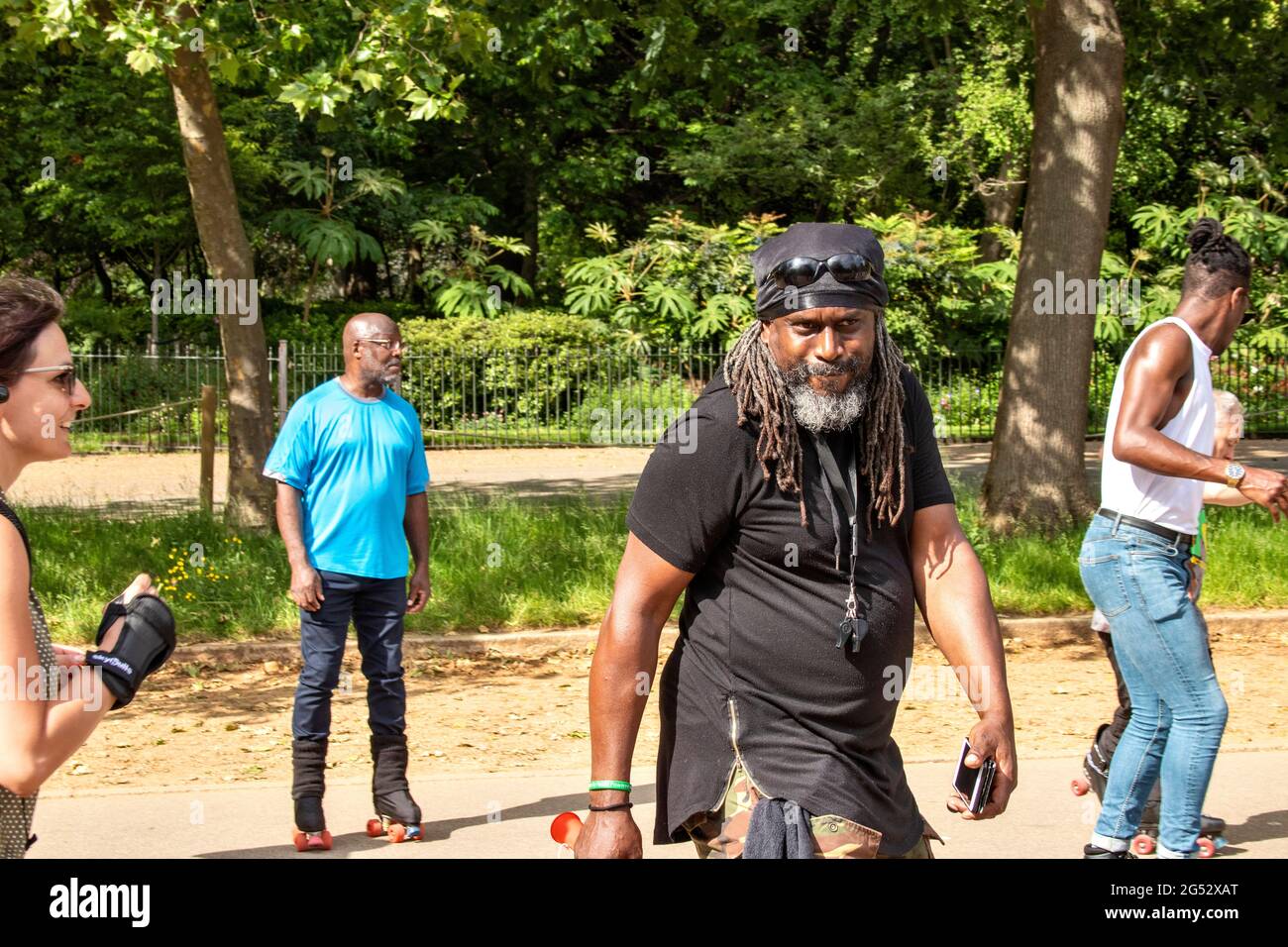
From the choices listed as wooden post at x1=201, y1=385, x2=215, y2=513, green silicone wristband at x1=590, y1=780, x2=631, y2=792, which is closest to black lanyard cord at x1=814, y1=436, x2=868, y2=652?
green silicone wristband at x1=590, y1=780, x2=631, y2=792

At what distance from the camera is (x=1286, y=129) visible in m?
14.1

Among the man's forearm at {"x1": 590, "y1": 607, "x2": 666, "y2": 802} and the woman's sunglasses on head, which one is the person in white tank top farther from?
the woman's sunglasses on head

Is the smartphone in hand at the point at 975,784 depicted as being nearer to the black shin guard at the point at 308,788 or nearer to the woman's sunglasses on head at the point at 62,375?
the woman's sunglasses on head at the point at 62,375

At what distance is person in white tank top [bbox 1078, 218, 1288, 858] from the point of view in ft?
15.5

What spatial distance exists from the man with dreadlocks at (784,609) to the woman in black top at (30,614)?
998mm

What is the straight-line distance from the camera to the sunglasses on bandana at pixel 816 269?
3.09 meters

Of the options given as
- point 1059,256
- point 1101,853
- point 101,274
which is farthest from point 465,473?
point 1101,853

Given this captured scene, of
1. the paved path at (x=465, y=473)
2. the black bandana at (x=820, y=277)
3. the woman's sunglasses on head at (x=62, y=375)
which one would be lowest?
the paved path at (x=465, y=473)

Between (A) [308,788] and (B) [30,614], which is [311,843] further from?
(B) [30,614]

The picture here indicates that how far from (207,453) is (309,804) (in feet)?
23.2

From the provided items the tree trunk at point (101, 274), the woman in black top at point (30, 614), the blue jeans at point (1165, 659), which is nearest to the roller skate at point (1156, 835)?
the blue jeans at point (1165, 659)

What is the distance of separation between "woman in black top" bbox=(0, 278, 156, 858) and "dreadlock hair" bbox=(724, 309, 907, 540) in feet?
4.12
